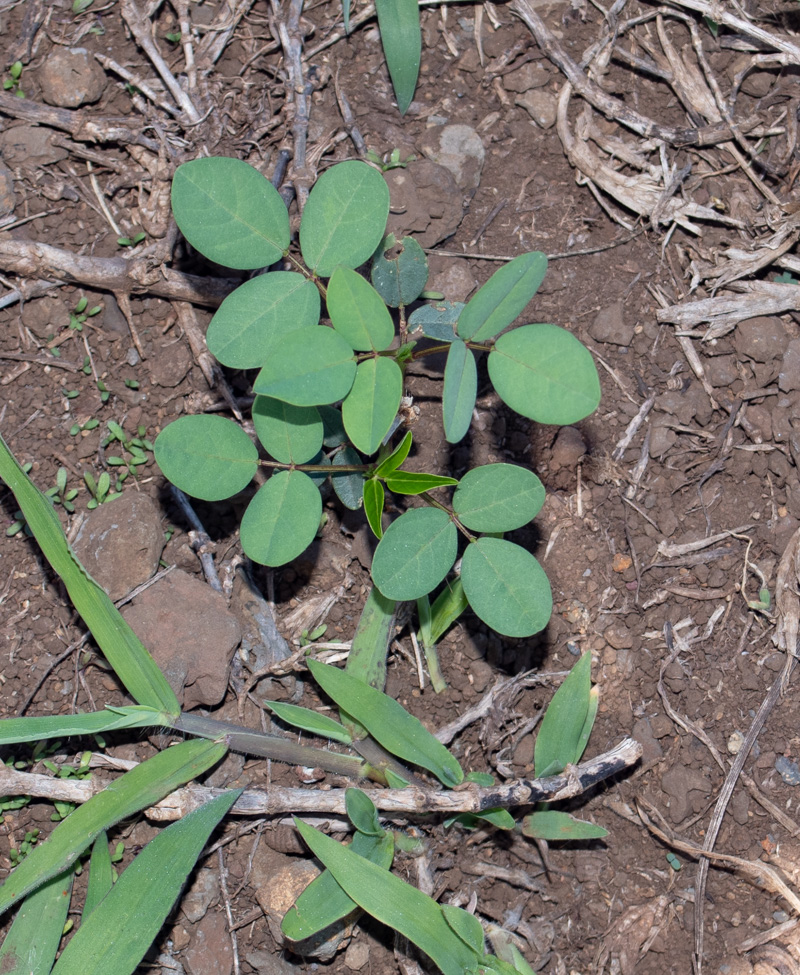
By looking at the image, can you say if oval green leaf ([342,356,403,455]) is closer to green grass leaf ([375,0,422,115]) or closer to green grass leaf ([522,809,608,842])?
green grass leaf ([522,809,608,842])

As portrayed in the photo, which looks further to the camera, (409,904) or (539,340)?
(409,904)

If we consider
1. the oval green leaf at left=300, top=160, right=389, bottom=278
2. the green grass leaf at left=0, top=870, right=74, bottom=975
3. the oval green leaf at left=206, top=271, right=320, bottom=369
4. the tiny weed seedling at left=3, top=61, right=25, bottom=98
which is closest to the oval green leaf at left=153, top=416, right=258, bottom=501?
the oval green leaf at left=206, top=271, right=320, bottom=369

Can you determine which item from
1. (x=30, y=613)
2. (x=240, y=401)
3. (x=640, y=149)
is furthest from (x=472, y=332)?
(x=30, y=613)

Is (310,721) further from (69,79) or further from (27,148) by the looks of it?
(69,79)

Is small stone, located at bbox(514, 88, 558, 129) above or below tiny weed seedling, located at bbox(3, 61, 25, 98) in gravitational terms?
below

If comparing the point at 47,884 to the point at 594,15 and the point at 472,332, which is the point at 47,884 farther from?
the point at 594,15

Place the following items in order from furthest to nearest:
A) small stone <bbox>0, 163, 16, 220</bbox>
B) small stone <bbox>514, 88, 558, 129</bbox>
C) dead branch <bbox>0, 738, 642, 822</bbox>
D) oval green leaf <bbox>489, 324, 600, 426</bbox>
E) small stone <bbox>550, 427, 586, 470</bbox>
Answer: small stone <bbox>514, 88, 558, 129</bbox>
small stone <bbox>0, 163, 16, 220</bbox>
small stone <bbox>550, 427, 586, 470</bbox>
dead branch <bbox>0, 738, 642, 822</bbox>
oval green leaf <bbox>489, 324, 600, 426</bbox>

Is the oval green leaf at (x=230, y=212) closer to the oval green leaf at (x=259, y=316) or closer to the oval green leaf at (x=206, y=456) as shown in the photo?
the oval green leaf at (x=259, y=316)
